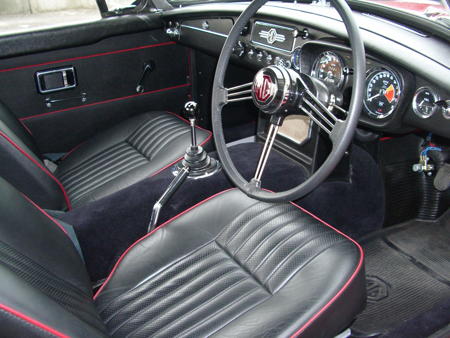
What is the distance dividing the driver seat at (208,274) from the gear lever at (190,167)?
0.22m

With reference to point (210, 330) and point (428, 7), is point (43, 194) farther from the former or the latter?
point (428, 7)

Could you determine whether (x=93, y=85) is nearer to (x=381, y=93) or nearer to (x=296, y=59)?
(x=296, y=59)

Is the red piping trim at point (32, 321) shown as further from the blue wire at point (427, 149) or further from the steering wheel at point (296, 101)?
the blue wire at point (427, 149)

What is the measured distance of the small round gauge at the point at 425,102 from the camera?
3.79ft

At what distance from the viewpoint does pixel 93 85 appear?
2.27 m

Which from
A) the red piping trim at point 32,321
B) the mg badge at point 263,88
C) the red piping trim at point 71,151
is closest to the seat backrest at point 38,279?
the red piping trim at point 32,321

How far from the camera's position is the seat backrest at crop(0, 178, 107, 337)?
0.63 meters

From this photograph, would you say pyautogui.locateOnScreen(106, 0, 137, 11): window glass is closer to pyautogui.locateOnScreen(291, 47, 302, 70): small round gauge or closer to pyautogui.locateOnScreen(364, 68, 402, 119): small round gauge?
pyautogui.locateOnScreen(291, 47, 302, 70): small round gauge

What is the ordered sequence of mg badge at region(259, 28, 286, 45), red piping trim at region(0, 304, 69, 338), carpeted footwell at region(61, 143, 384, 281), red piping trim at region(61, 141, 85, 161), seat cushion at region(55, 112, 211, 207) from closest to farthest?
1. red piping trim at region(0, 304, 69, 338)
2. carpeted footwell at region(61, 143, 384, 281)
3. mg badge at region(259, 28, 286, 45)
4. seat cushion at region(55, 112, 211, 207)
5. red piping trim at region(61, 141, 85, 161)

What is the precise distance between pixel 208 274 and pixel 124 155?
35.9 inches

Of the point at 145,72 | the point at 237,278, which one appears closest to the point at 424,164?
the point at 237,278

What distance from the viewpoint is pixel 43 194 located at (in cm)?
152

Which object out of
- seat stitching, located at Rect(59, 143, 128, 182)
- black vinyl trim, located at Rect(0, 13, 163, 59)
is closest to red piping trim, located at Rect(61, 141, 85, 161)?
seat stitching, located at Rect(59, 143, 128, 182)

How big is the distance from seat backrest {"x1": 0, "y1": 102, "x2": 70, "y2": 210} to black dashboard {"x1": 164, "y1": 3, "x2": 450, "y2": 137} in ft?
3.02
